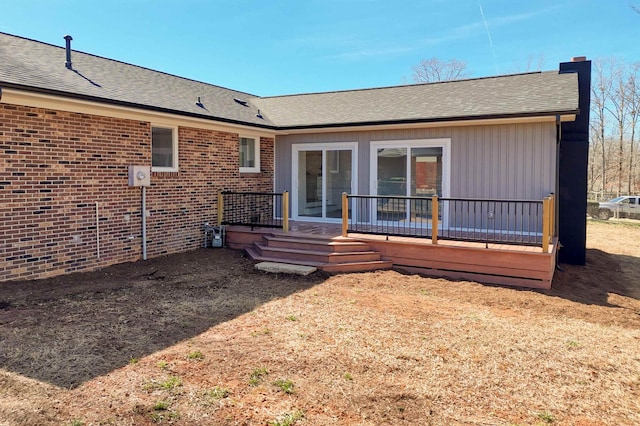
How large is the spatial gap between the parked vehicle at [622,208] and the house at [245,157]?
1368 centimetres

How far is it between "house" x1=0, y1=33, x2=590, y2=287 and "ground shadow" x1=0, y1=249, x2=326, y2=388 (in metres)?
0.93

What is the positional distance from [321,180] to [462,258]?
465 cm

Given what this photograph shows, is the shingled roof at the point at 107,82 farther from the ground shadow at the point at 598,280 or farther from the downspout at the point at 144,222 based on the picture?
the ground shadow at the point at 598,280

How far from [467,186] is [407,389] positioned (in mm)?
6710

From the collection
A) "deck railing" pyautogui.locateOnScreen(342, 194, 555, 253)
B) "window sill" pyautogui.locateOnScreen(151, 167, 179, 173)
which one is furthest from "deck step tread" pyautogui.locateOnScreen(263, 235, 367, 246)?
"window sill" pyautogui.locateOnScreen(151, 167, 179, 173)

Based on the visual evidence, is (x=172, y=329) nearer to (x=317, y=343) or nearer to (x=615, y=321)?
(x=317, y=343)

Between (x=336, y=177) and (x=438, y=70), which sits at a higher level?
(x=438, y=70)

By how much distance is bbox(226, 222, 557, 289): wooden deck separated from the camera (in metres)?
7.23

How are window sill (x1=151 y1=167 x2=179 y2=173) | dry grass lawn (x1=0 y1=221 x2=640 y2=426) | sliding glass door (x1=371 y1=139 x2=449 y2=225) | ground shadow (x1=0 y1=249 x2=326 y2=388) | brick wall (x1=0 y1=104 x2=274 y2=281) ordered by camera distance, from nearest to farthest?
dry grass lawn (x1=0 y1=221 x2=640 y2=426) < ground shadow (x1=0 y1=249 x2=326 y2=388) < brick wall (x1=0 y1=104 x2=274 y2=281) < window sill (x1=151 y1=167 x2=179 y2=173) < sliding glass door (x1=371 y1=139 x2=449 y2=225)

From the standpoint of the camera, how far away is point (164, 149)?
9.12m

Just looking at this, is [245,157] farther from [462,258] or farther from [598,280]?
[598,280]

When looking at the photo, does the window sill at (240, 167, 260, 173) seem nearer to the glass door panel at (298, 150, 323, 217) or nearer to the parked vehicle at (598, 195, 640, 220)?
the glass door panel at (298, 150, 323, 217)

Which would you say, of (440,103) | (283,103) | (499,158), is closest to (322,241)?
(499,158)

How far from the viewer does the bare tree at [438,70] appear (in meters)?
31.0
